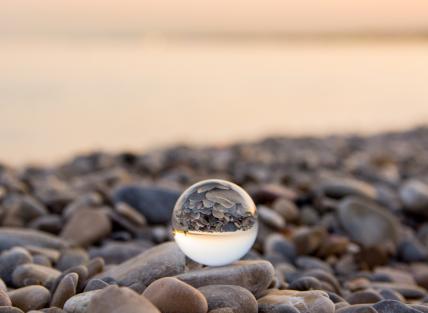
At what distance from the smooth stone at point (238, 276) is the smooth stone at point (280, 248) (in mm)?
1628

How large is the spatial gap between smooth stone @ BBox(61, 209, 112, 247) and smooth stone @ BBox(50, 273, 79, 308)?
145 centimetres

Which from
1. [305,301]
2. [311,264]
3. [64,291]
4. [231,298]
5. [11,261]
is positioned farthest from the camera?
[311,264]

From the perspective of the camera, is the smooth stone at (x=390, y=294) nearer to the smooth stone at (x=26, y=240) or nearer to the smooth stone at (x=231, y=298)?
the smooth stone at (x=231, y=298)

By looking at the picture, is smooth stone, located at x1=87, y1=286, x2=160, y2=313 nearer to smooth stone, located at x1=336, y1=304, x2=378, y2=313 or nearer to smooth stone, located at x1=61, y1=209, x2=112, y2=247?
smooth stone, located at x1=336, y1=304, x2=378, y2=313

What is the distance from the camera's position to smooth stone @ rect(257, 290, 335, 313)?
2.31 metres

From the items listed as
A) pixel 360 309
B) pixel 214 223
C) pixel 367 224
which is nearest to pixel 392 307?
pixel 360 309

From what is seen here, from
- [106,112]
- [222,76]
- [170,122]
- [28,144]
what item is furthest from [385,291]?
[222,76]

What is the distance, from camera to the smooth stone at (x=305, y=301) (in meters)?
2.31

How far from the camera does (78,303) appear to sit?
225 centimetres

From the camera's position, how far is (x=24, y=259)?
3.06 meters

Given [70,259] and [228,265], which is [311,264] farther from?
[228,265]

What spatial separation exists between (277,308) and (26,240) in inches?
69.4

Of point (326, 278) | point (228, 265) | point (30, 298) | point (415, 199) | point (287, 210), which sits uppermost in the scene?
point (415, 199)

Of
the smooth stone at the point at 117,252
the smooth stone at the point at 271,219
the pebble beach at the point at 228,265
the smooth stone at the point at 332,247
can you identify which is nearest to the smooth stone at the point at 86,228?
the pebble beach at the point at 228,265
